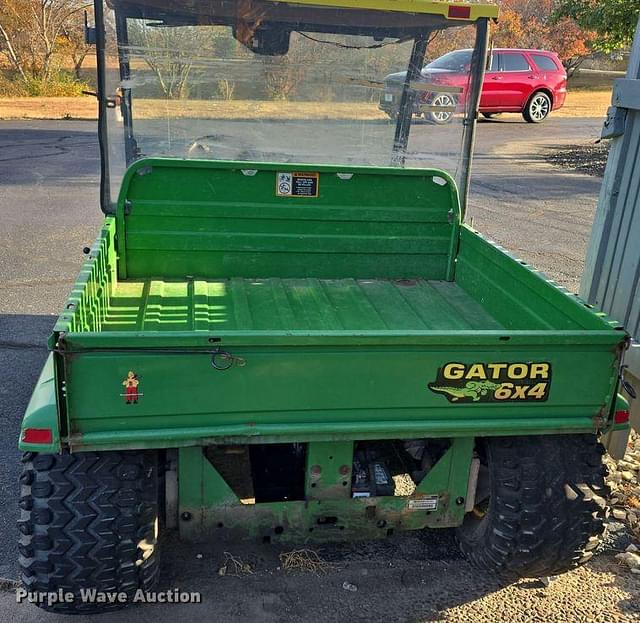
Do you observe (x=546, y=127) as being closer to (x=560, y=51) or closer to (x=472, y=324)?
(x=560, y=51)

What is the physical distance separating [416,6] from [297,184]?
1299 mm

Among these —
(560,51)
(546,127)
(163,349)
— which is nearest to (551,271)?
(163,349)

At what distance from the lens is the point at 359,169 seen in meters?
4.73

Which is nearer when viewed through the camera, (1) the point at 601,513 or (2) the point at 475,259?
(1) the point at 601,513

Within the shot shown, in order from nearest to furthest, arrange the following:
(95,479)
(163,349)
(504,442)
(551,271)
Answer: (163,349), (95,479), (504,442), (551,271)

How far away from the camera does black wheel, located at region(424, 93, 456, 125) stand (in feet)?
15.6

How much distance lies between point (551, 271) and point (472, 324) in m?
4.30

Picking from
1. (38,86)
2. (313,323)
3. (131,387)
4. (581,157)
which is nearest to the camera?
(131,387)

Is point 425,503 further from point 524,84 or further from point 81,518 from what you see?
point 524,84

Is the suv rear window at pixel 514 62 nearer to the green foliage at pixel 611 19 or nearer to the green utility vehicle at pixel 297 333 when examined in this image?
the green foliage at pixel 611 19

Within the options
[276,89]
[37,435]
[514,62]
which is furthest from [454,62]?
[514,62]

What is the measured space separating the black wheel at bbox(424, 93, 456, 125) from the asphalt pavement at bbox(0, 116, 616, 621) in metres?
3.20

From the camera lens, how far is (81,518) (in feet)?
8.77

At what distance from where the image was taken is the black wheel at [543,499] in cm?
298
